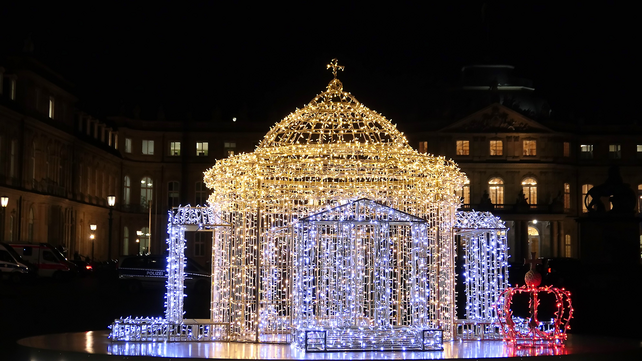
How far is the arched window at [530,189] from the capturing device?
74375mm

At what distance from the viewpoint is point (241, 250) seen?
49.4 feet

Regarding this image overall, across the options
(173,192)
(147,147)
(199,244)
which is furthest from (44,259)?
(173,192)

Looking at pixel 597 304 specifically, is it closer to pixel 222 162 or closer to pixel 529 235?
pixel 222 162

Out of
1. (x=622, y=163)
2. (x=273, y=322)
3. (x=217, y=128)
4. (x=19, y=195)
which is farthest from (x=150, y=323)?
(x=622, y=163)

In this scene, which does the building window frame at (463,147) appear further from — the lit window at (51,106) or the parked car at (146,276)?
the parked car at (146,276)

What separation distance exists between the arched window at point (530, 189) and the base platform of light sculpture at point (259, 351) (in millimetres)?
60289

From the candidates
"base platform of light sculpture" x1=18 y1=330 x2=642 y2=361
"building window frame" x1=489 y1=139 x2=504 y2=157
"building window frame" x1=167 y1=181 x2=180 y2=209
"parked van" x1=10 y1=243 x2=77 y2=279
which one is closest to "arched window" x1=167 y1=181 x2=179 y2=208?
"building window frame" x1=167 y1=181 x2=180 y2=209

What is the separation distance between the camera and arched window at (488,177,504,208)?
245 ft

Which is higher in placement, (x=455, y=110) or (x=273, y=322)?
(x=455, y=110)

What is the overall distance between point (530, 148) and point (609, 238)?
4245cm

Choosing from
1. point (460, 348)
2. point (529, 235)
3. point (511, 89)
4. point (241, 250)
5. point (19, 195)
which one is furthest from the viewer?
point (511, 89)

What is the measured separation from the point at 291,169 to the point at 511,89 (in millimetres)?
68154

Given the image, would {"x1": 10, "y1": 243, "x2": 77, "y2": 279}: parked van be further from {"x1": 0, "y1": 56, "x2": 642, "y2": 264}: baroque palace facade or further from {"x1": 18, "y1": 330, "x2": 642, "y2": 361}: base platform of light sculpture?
{"x1": 18, "y1": 330, "x2": 642, "y2": 361}: base platform of light sculpture

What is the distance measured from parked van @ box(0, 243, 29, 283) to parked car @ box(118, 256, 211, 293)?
178 inches
